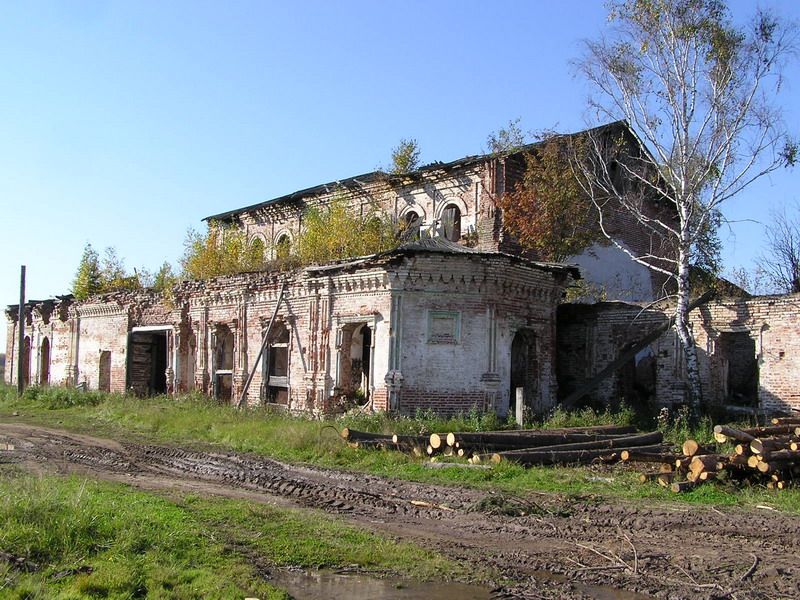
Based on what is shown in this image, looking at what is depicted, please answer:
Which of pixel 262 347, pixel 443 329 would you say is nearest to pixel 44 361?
pixel 262 347

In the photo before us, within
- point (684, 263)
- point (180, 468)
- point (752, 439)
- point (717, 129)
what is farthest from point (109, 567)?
point (717, 129)

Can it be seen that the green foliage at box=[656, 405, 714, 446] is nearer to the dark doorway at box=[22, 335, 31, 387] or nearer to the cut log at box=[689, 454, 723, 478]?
the cut log at box=[689, 454, 723, 478]

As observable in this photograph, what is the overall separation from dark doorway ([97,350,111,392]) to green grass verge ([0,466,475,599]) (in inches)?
779

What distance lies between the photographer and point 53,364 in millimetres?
31859

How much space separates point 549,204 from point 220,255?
533 inches

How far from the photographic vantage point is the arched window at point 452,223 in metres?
24.8

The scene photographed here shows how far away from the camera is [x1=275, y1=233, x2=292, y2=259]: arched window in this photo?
29609 mm

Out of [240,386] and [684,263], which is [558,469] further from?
[240,386]

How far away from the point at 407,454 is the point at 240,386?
32.2 feet

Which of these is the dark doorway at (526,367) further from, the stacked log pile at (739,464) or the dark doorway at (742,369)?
the stacked log pile at (739,464)

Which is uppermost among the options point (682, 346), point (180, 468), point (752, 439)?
point (682, 346)

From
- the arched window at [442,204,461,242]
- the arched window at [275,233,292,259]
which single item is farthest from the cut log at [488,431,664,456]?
the arched window at [275,233,292,259]

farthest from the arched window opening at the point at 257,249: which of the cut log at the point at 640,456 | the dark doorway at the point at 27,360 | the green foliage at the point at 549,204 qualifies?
the cut log at the point at 640,456

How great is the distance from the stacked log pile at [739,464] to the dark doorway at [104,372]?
73.6ft
